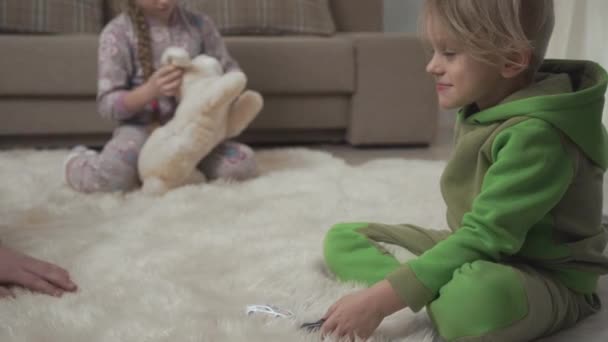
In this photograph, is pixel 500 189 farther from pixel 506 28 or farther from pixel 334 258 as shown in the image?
pixel 334 258

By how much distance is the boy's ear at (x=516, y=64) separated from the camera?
2.30 feet

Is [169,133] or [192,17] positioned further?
[192,17]

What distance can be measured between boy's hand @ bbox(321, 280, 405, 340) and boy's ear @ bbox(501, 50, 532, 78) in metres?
0.30

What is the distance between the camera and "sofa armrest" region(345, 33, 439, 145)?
209cm

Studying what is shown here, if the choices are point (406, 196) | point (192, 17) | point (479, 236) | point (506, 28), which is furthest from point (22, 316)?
point (192, 17)

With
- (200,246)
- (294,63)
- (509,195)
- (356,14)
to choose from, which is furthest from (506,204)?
(356,14)

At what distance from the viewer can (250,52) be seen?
6.72 feet

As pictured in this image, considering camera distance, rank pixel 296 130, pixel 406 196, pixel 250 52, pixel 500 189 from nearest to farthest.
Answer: pixel 500 189, pixel 406 196, pixel 250 52, pixel 296 130

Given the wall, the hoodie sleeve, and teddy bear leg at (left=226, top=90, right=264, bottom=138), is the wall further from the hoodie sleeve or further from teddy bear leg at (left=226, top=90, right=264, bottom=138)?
the hoodie sleeve

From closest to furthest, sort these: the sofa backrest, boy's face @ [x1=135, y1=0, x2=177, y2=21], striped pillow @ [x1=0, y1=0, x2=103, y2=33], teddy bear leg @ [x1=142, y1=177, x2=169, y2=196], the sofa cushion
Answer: teddy bear leg @ [x1=142, y1=177, x2=169, y2=196] → boy's face @ [x1=135, y1=0, x2=177, y2=21] → the sofa cushion → striped pillow @ [x1=0, y1=0, x2=103, y2=33] → the sofa backrest

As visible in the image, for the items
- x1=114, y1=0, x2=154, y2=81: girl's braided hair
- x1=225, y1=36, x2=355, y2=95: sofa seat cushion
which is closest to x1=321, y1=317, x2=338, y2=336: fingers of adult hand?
x1=114, y1=0, x2=154, y2=81: girl's braided hair

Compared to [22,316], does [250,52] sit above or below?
above

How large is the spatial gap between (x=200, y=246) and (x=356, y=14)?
1932 mm

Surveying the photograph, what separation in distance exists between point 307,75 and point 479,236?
146 cm
